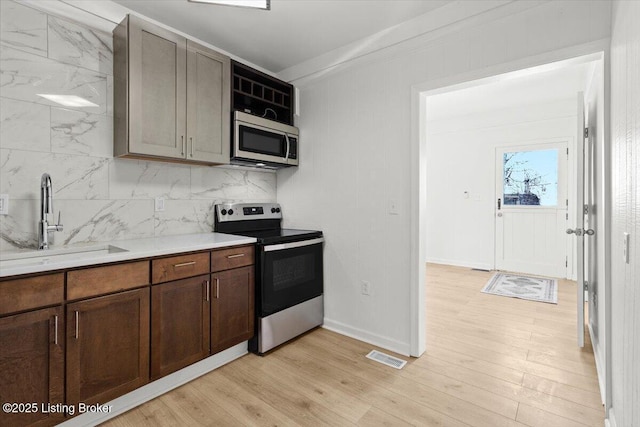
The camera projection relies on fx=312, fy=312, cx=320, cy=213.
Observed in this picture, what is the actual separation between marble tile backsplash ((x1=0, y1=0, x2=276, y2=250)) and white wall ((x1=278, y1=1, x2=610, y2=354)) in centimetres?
138

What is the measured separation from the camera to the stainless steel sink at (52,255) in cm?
→ 172

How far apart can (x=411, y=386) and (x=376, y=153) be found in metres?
1.78

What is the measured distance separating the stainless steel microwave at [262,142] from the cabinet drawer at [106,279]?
119 centimetres

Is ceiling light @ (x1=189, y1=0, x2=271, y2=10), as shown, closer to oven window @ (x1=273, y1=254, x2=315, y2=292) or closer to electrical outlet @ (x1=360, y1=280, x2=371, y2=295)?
oven window @ (x1=273, y1=254, x2=315, y2=292)

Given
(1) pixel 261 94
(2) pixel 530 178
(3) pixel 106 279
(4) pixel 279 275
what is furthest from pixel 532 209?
(3) pixel 106 279

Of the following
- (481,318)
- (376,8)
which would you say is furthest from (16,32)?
(481,318)

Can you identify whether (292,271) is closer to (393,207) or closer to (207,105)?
(393,207)

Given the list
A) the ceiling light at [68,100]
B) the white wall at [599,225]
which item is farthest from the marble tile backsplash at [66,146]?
the white wall at [599,225]

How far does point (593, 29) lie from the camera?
5.82 feet

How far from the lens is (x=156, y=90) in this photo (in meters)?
2.15

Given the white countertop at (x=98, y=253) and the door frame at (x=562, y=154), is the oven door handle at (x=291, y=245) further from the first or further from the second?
the door frame at (x=562, y=154)

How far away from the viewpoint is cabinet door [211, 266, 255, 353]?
7.29 feet

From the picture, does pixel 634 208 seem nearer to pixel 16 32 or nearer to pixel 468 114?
pixel 16 32

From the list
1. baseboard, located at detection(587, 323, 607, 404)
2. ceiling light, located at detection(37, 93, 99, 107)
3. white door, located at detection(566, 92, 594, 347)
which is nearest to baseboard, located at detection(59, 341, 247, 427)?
ceiling light, located at detection(37, 93, 99, 107)
